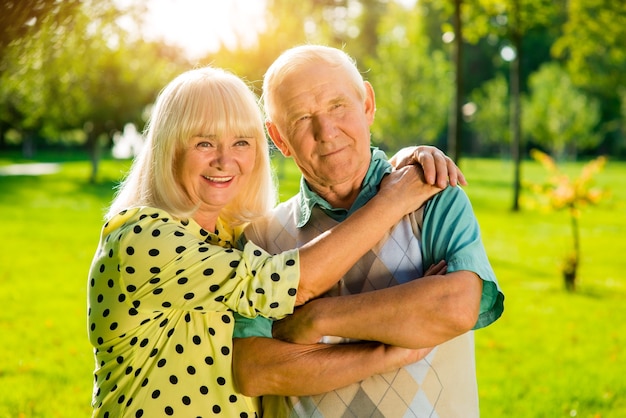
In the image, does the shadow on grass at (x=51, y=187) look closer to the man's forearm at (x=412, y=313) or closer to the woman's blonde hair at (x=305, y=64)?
the woman's blonde hair at (x=305, y=64)

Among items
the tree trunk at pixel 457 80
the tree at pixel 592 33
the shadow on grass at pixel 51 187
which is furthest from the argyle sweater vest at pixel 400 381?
the tree at pixel 592 33

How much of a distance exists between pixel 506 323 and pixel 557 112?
42.2 m

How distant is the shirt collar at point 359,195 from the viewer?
2879 mm

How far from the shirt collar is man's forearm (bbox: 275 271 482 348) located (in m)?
0.49

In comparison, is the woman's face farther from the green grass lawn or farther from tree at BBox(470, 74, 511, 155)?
tree at BBox(470, 74, 511, 155)

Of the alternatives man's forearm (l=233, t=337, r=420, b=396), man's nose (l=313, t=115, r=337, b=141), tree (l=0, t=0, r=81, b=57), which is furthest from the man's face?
tree (l=0, t=0, r=81, b=57)

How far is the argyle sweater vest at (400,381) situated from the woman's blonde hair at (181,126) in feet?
2.39

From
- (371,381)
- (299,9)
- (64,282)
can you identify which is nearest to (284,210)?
(371,381)

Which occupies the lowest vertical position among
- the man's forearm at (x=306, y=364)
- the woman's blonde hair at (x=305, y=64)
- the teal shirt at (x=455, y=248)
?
the man's forearm at (x=306, y=364)

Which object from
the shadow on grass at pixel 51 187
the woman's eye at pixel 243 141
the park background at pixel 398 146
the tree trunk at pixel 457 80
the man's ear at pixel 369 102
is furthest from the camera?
the shadow on grass at pixel 51 187

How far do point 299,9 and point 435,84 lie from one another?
420 inches

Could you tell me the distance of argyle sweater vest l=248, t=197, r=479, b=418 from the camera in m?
2.60

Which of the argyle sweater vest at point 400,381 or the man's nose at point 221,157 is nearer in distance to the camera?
the argyle sweater vest at point 400,381

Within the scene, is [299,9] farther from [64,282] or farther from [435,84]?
[64,282]
